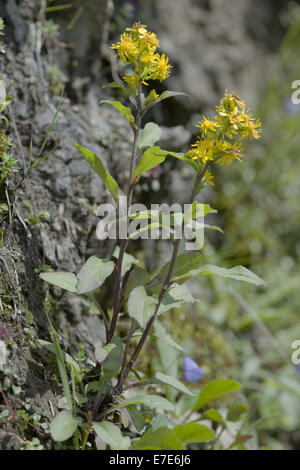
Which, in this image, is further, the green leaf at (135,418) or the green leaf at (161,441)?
the green leaf at (135,418)

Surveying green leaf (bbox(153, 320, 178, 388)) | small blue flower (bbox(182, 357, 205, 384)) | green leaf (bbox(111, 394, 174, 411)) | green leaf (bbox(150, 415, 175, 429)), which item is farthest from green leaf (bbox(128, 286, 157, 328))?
small blue flower (bbox(182, 357, 205, 384))

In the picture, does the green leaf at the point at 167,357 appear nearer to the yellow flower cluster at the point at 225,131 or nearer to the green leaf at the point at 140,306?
the green leaf at the point at 140,306

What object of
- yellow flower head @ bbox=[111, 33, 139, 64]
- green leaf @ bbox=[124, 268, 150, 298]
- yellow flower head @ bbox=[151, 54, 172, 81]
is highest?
yellow flower head @ bbox=[111, 33, 139, 64]

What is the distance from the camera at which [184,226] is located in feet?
4.30

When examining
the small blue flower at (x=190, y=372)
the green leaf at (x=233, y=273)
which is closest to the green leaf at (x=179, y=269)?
the green leaf at (x=233, y=273)

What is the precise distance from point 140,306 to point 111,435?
0.38 metres

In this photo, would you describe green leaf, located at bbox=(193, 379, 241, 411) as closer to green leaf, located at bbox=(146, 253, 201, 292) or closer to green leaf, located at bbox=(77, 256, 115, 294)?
green leaf, located at bbox=(146, 253, 201, 292)

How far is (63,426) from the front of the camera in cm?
118

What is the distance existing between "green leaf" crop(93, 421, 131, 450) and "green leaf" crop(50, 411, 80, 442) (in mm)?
69

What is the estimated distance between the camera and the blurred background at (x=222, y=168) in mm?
2186

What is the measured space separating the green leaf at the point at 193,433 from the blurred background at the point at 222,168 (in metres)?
0.58

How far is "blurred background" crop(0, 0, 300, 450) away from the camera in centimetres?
219
